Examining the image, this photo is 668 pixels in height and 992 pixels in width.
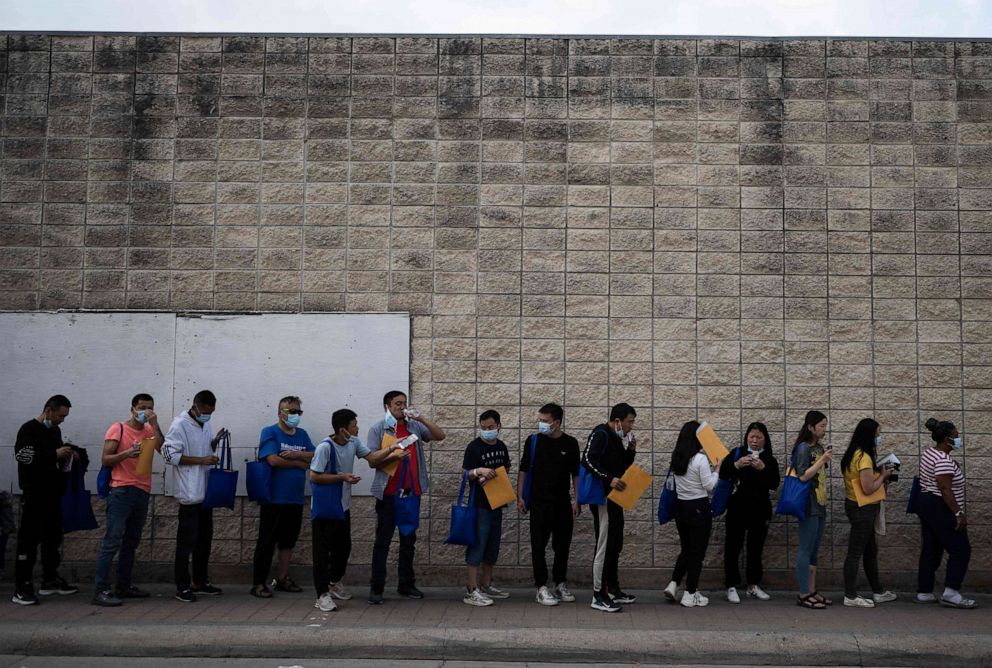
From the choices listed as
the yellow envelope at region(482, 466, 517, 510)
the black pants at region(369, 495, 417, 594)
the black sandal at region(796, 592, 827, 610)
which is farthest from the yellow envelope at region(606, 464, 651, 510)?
the black pants at region(369, 495, 417, 594)

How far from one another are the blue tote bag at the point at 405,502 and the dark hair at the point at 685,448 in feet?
7.50

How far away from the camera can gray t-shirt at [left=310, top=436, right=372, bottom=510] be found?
8906mm

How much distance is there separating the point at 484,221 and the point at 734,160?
249 centimetres

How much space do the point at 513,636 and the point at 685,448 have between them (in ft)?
7.67

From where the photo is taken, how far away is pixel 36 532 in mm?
9031

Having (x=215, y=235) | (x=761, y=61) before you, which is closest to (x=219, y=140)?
(x=215, y=235)

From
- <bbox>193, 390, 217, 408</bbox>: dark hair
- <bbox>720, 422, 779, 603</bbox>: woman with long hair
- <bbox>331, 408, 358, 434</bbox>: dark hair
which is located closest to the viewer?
<bbox>331, 408, 358, 434</bbox>: dark hair

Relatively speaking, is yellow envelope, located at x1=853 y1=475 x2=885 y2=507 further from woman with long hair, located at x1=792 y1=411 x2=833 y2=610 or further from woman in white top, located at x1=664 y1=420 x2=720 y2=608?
woman in white top, located at x1=664 y1=420 x2=720 y2=608

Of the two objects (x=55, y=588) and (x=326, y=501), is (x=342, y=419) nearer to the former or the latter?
(x=326, y=501)

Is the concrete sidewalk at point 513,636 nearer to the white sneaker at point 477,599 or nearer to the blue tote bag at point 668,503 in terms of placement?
the white sneaker at point 477,599

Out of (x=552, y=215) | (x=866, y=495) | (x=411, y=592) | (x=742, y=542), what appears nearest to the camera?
(x=866, y=495)

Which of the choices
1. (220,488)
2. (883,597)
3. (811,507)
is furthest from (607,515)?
(220,488)

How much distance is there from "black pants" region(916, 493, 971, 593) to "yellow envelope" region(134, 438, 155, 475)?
6.77m

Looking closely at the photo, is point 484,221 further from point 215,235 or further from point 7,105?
point 7,105
